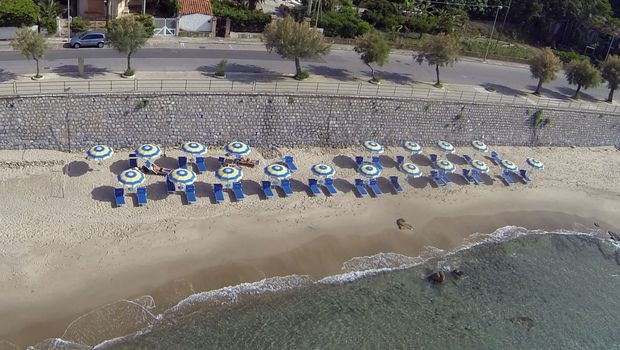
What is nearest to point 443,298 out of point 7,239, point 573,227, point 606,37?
point 573,227

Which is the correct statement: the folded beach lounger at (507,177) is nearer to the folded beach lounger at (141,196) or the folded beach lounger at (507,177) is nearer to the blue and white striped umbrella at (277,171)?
the blue and white striped umbrella at (277,171)

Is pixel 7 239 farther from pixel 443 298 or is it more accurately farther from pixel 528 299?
pixel 528 299

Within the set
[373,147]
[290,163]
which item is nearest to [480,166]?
[373,147]

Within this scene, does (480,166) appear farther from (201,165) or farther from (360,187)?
(201,165)

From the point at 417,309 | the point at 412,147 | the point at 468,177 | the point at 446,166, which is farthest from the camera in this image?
the point at 412,147

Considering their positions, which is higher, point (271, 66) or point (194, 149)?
point (271, 66)

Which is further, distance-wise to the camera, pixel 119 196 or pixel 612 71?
pixel 612 71
